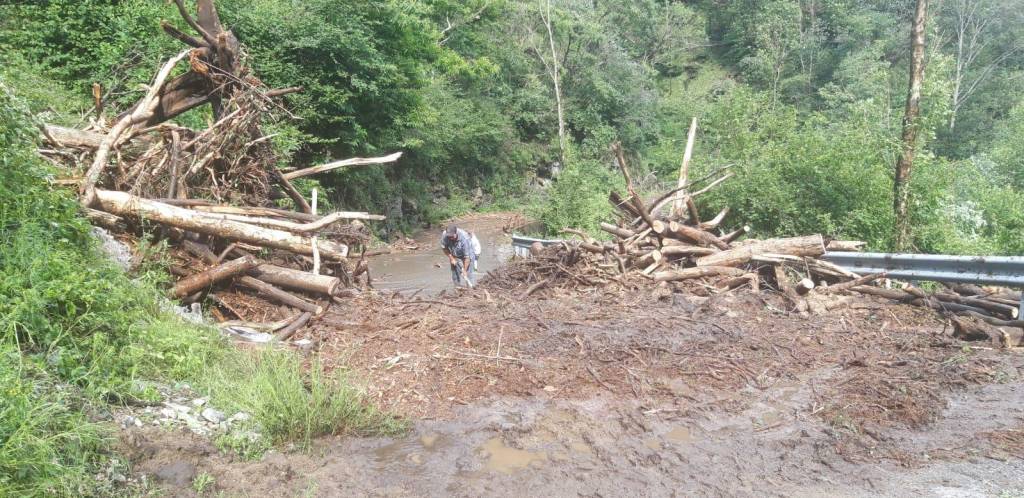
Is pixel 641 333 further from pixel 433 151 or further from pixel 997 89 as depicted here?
pixel 997 89

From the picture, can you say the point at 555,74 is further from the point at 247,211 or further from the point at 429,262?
the point at 247,211

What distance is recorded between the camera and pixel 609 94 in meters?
40.5

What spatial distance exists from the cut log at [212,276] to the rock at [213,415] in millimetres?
3187

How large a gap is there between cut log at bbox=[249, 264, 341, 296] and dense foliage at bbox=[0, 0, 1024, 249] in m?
5.10

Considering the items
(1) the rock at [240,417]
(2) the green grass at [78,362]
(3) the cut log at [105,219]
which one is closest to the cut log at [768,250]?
(2) the green grass at [78,362]

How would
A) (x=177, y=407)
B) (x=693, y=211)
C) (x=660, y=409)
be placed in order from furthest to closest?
(x=693, y=211) → (x=660, y=409) → (x=177, y=407)

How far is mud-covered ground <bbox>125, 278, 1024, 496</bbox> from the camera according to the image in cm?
396

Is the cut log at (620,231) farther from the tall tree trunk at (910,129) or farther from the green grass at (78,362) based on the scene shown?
the green grass at (78,362)

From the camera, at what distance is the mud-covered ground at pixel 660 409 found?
156 inches

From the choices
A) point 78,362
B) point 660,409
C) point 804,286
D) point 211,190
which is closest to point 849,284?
point 804,286

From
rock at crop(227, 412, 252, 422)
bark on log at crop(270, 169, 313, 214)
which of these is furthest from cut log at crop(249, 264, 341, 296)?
rock at crop(227, 412, 252, 422)

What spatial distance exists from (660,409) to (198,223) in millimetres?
6346

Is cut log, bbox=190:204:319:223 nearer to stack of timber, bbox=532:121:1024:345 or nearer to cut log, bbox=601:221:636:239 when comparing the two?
stack of timber, bbox=532:121:1024:345

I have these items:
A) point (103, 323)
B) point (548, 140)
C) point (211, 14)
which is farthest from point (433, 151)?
point (103, 323)
